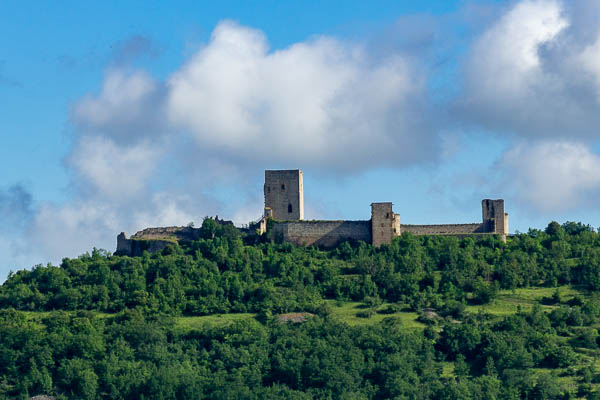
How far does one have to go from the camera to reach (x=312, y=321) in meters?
94.4

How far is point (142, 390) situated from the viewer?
287 feet

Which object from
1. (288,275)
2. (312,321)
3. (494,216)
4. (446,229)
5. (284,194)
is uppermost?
(284,194)

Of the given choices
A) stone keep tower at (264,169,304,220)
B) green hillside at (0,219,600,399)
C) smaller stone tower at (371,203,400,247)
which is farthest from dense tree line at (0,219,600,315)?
stone keep tower at (264,169,304,220)

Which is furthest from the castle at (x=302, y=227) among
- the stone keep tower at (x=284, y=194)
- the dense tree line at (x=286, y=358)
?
the dense tree line at (x=286, y=358)

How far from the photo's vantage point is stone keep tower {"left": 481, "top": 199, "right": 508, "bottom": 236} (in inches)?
4129

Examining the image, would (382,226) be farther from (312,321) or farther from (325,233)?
(312,321)

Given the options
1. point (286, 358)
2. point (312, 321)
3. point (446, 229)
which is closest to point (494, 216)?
point (446, 229)

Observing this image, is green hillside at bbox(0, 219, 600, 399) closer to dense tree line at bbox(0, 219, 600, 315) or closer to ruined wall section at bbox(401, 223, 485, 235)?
dense tree line at bbox(0, 219, 600, 315)

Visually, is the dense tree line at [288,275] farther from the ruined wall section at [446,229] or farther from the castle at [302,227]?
the ruined wall section at [446,229]

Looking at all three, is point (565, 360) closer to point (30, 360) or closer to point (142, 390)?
point (142, 390)

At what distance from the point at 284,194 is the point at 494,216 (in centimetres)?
1444

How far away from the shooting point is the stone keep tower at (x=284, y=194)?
106750 mm

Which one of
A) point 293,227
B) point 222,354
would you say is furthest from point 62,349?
point 293,227

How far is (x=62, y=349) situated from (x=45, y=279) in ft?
37.7
